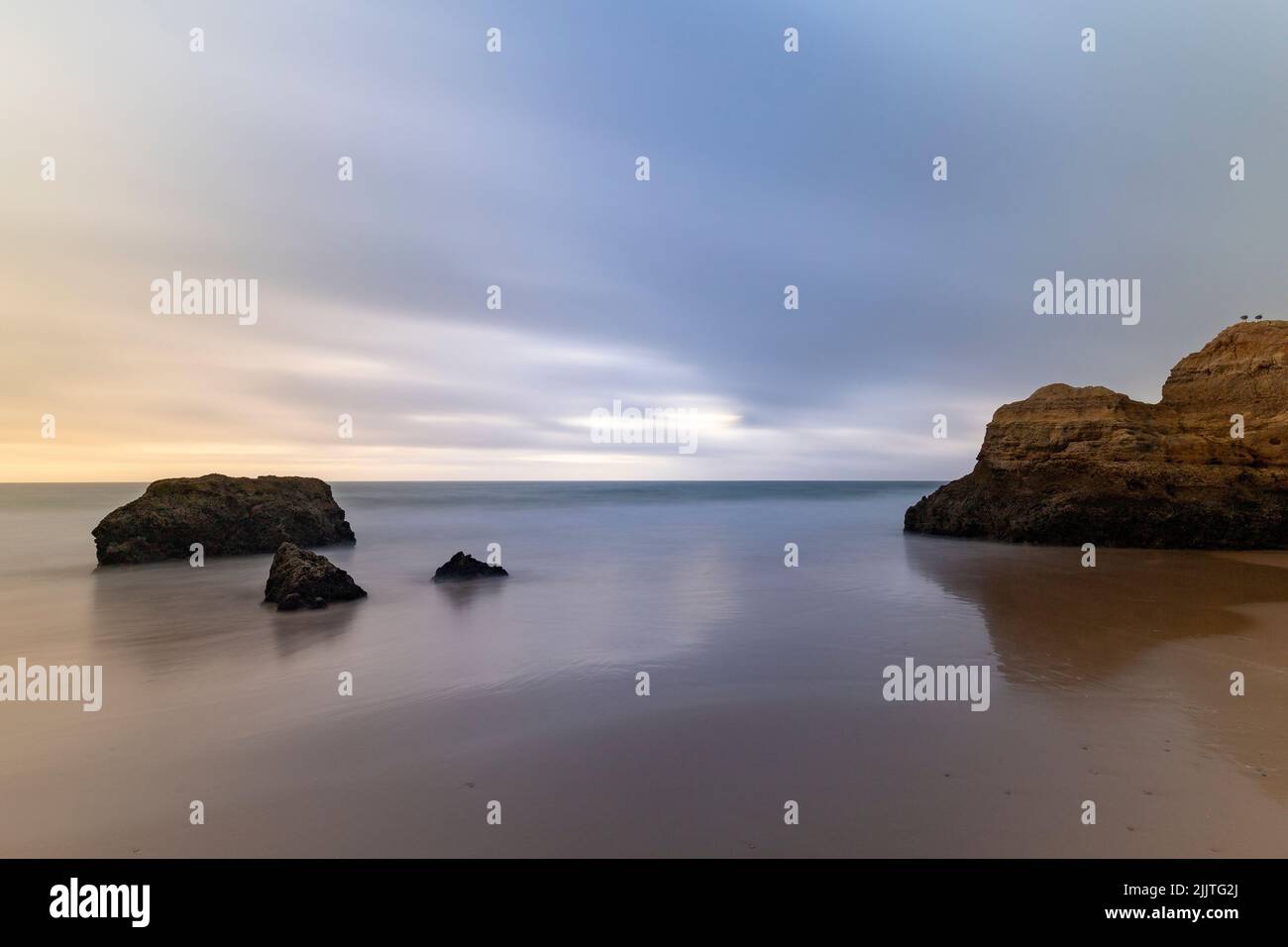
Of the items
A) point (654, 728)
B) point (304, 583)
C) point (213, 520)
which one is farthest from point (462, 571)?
point (654, 728)

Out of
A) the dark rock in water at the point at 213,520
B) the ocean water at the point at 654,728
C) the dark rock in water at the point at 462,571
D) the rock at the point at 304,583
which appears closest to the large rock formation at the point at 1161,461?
the ocean water at the point at 654,728

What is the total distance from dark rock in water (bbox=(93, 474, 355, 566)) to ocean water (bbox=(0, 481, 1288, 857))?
434 centimetres

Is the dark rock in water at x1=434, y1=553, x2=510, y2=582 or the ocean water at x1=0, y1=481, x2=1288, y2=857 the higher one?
the dark rock in water at x1=434, y1=553, x2=510, y2=582

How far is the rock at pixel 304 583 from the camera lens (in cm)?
1008

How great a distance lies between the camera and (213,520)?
654 inches

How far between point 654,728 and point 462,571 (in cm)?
918

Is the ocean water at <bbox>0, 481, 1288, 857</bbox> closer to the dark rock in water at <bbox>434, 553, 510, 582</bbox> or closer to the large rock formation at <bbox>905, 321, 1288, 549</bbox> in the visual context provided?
the dark rock in water at <bbox>434, 553, 510, 582</bbox>

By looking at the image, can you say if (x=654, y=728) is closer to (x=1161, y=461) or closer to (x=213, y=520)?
(x=213, y=520)

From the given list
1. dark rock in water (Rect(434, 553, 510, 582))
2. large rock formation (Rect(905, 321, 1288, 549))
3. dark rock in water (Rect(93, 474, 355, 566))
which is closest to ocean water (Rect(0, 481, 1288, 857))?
dark rock in water (Rect(434, 553, 510, 582))

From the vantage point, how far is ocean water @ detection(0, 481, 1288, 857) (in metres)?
3.61

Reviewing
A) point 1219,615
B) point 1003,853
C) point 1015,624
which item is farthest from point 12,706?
point 1219,615

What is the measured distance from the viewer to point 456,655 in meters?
7.55

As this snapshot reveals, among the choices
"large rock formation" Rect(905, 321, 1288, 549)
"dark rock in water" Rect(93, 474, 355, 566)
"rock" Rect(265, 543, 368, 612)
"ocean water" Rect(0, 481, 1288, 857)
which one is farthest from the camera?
"large rock formation" Rect(905, 321, 1288, 549)
